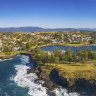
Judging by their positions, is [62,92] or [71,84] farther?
[71,84]

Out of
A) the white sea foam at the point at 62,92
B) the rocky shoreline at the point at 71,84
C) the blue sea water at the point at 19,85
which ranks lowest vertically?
the blue sea water at the point at 19,85

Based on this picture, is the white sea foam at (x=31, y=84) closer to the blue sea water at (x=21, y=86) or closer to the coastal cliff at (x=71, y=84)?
the blue sea water at (x=21, y=86)

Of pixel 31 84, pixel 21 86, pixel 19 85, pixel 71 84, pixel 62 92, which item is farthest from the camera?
pixel 31 84

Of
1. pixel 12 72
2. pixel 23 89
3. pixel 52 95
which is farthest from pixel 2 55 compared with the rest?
pixel 52 95

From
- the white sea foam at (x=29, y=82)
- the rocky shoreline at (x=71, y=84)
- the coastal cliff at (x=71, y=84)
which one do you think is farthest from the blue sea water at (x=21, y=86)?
the coastal cliff at (x=71, y=84)

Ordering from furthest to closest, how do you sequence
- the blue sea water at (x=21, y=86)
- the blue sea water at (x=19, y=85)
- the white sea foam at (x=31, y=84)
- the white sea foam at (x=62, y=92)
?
the blue sea water at (x=19, y=85), the blue sea water at (x=21, y=86), the white sea foam at (x=31, y=84), the white sea foam at (x=62, y=92)

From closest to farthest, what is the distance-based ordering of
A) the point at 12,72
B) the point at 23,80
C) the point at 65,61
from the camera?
the point at 23,80, the point at 12,72, the point at 65,61

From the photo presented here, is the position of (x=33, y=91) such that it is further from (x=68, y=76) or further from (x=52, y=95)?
(x=68, y=76)

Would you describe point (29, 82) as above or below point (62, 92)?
below

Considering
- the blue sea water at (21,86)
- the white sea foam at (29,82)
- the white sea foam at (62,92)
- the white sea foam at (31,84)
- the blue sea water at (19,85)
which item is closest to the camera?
the white sea foam at (62,92)

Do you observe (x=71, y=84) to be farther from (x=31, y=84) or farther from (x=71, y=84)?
(x=31, y=84)

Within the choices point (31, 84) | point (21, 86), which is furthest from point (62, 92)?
point (21, 86)
